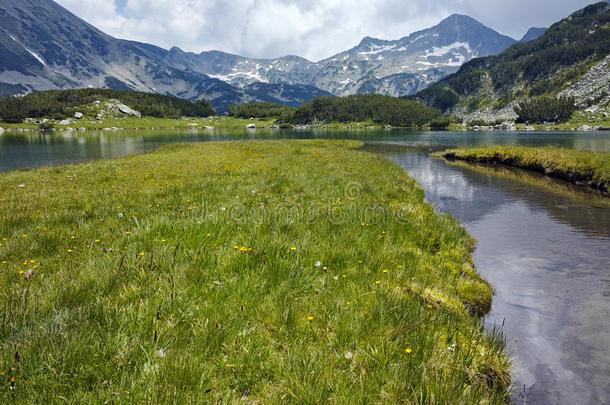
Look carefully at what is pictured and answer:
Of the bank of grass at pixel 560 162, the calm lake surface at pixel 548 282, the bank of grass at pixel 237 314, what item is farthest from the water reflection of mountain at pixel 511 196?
the bank of grass at pixel 237 314

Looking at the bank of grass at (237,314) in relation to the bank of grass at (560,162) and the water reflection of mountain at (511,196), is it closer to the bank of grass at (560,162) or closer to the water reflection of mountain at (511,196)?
the water reflection of mountain at (511,196)

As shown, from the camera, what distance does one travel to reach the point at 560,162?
89.7ft

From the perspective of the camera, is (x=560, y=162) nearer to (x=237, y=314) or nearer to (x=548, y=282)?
(x=548, y=282)

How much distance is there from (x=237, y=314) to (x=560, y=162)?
34.0 meters

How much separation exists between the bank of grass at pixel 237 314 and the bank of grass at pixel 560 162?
22.8 m

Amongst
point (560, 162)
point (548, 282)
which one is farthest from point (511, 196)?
point (548, 282)

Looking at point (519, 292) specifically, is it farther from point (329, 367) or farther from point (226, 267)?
point (226, 267)

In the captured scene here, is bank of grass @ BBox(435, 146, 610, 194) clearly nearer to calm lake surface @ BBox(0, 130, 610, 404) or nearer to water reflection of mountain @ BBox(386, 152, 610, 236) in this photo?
water reflection of mountain @ BBox(386, 152, 610, 236)

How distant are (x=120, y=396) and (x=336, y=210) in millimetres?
8084

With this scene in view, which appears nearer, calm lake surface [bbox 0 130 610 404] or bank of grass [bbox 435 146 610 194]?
calm lake surface [bbox 0 130 610 404]

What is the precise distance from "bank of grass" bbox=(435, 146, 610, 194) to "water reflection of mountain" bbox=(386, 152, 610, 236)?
1518 mm

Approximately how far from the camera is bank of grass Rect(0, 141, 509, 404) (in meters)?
2.99

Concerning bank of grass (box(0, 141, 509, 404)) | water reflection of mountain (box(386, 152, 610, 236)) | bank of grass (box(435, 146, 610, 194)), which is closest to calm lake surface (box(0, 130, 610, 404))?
water reflection of mountain (box(386, 152, 610, 236))

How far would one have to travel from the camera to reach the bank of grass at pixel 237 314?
299 centimetres
